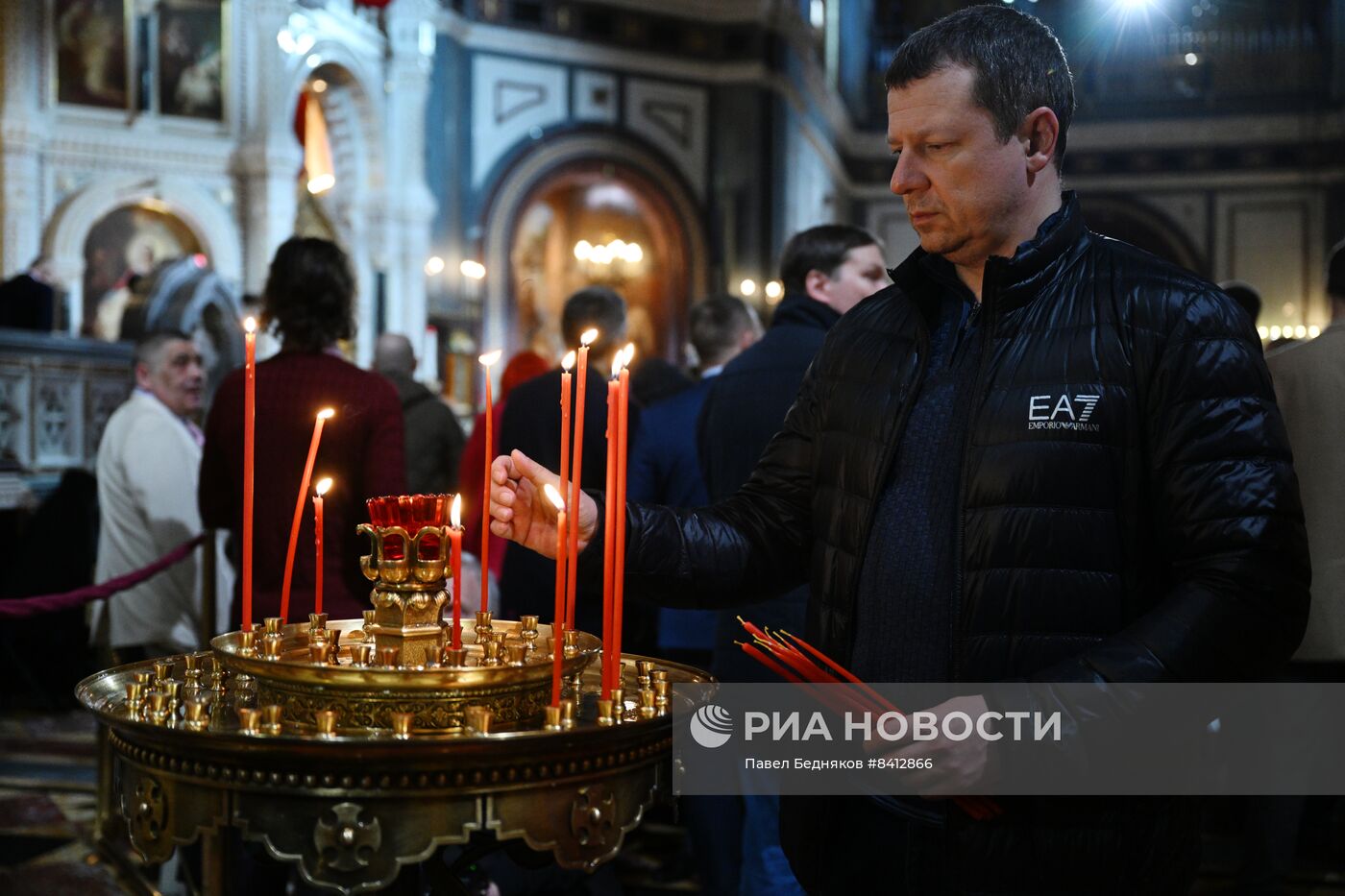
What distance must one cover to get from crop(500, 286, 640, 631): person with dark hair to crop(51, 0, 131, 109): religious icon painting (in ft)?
26.2

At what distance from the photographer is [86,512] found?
648 centimetres

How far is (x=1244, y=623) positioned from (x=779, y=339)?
6.54 feet

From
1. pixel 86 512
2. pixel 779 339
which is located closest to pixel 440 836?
pixel 779 339

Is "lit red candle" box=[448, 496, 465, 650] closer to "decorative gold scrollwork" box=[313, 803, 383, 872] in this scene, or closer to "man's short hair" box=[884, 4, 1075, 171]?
"decorative gold scrollwork" box=[313, 803, 383, 872]

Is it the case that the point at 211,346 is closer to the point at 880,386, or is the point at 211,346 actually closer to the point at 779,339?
the point at 779,339

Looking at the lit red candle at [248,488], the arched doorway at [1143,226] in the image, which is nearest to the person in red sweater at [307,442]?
the lit red candle at [248,488]

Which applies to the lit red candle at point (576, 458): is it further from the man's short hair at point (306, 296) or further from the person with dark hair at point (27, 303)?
the person with dark hair at point (27, 303)

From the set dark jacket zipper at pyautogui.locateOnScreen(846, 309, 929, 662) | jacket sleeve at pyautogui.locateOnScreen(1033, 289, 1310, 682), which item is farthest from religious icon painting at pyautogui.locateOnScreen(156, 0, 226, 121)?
jacket sleeve at pyautogui.locateOnScreen(1033, 289, 1310, 682)

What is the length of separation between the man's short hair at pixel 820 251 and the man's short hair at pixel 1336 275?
3.89ft

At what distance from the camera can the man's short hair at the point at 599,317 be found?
402 cm

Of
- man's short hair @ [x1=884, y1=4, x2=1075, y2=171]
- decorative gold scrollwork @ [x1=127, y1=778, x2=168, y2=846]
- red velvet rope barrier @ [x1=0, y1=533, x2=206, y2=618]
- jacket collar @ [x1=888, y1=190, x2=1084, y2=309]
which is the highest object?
man's short hair @ [x1=884, y1=4, x2=1075, y2=171]

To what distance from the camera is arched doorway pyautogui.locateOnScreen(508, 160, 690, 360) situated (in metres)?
16.9

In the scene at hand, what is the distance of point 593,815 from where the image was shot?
1465 mm

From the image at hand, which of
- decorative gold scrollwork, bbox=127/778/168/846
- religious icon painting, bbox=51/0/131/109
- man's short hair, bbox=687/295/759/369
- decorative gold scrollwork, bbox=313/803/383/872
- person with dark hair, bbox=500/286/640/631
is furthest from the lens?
religious icon painting, bbox=51/0/131/109
